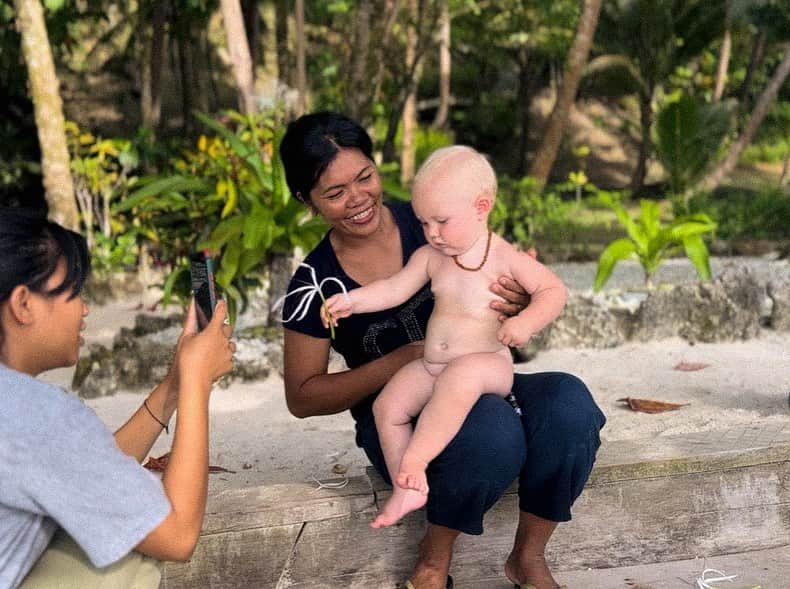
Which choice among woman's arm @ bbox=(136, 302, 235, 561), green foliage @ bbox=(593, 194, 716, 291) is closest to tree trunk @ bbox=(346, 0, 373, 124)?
green foliage @ bbox=(593, 194, 716, 291)

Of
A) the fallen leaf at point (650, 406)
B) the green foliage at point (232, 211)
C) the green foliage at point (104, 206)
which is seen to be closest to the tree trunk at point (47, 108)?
the green foliage at point (104, 206)

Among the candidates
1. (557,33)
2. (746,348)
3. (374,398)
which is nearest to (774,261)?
(746,348)

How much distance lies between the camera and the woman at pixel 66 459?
5.64 ft

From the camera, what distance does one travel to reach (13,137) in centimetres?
1111

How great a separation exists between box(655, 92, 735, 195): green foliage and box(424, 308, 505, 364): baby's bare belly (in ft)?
30.5

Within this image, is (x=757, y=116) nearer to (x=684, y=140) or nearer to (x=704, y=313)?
(x=684, y=140)

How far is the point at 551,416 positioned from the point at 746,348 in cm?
361

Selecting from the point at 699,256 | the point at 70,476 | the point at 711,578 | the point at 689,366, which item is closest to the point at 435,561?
the point at 711,578

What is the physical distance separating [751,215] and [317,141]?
9.56 metres

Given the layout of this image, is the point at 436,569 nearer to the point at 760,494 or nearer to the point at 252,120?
the point at 760,494

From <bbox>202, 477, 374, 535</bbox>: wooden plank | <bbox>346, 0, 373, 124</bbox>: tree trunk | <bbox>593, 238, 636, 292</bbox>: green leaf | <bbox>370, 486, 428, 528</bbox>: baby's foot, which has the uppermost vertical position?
<bbox>370, 486, 428, 528</bbox>: baby's foot

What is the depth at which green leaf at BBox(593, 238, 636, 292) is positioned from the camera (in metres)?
6.18

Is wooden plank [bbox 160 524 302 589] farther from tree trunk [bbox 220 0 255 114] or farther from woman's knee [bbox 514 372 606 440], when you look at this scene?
tree trunk [bbox 220 0 255 114]

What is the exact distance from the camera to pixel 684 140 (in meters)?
11.6
